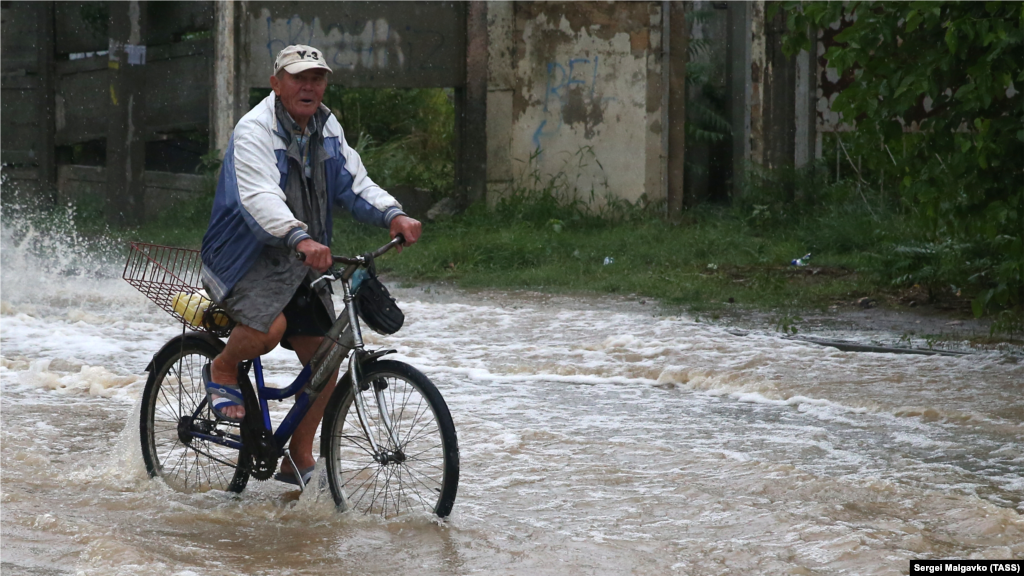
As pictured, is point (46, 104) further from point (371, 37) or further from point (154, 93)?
point (371, 37)

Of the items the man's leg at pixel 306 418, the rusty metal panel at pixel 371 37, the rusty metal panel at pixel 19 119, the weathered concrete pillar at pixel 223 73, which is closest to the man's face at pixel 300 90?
the man's leg at pixel 306 418

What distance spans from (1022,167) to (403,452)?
3.79m

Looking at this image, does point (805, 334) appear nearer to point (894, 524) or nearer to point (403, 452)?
point (894, 524)

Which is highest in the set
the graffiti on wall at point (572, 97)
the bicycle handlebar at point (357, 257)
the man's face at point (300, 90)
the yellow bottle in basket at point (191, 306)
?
the graffiti on wall at point (572, 97)

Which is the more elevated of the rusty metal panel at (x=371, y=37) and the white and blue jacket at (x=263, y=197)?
the rusty metal panel at (x=371, y=37)

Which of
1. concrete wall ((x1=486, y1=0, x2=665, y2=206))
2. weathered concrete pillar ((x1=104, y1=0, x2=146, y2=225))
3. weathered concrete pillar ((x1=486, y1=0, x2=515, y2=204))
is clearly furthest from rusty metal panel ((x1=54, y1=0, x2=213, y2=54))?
concrete wall ((x1=486, y1=0, x2=665, y2=206))

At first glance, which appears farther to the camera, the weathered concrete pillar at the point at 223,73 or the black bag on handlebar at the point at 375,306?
the weathered concrete pillar at the point at 223,73

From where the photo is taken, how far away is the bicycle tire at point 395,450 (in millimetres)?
4246

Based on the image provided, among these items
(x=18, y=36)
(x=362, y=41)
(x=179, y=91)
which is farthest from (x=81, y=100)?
→ (x=362, y=41)

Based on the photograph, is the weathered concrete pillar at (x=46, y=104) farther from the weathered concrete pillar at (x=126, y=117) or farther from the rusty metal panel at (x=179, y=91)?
the rusty metal panel at (x=179, y=91)

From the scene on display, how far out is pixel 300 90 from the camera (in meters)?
4.43

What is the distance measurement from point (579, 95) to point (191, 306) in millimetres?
9899

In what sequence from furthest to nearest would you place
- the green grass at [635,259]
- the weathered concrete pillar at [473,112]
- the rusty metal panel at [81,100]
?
1. the rusty metal panel at [81,100]
2. the weathered concrete pillar at [473,112]
3. the green grass at [635,259]

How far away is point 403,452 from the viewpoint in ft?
14.2
